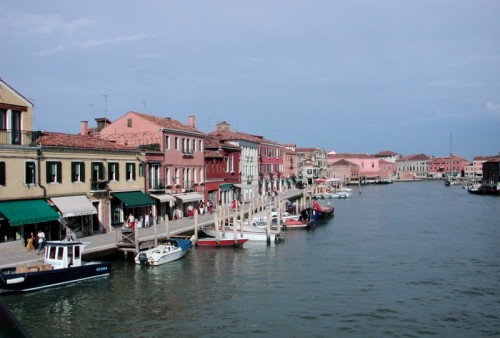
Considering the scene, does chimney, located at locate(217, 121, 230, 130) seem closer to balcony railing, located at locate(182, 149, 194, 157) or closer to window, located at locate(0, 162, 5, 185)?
balcony railing, located at locate(182, 149, 194, 157)

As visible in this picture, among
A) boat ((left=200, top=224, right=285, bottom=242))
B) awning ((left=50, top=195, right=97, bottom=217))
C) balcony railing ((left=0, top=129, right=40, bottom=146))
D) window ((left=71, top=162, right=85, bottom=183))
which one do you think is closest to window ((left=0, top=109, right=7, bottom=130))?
balcony railing ((left=0, top=129, right=40, bottom=146))

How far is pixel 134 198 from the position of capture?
108 feet

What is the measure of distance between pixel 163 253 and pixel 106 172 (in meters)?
8.05

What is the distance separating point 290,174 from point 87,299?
6803 centimetres

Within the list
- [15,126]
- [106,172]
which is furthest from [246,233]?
[15,126]

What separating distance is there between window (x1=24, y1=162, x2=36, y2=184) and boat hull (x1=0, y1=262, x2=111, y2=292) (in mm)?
6314

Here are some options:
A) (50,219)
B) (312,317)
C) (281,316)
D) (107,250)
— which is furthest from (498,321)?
(50,219)

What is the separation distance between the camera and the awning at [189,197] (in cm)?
3932

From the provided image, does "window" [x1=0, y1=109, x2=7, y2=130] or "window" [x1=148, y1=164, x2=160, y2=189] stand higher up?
"window" [x1=0, y1=109, x2=7, y2=130]

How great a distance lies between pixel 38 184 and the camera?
25.9 m

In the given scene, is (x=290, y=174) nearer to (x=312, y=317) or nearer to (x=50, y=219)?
(x=50, y=219)

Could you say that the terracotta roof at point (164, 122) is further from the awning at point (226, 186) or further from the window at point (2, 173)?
the window at point (2, 173)

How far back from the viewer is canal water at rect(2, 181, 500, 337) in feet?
53.7

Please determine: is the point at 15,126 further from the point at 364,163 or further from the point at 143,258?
the point at 364,163
